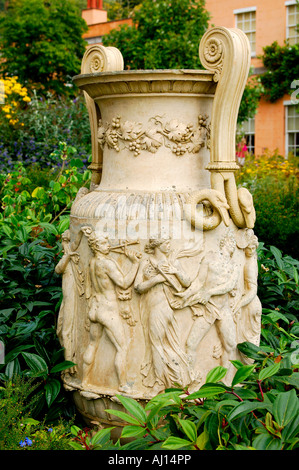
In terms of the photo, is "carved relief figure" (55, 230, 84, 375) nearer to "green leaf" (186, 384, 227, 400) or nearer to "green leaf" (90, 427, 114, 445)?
"green leaf" (90, 427, 114, 445)

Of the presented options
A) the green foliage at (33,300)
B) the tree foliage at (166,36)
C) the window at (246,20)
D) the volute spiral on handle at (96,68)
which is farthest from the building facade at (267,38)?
the volute spiral on handle at (96,68)

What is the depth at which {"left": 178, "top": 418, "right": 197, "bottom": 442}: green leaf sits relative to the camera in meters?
1.96

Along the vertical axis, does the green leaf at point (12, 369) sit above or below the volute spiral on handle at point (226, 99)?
below

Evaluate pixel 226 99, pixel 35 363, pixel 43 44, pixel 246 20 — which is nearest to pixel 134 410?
pixel 35 363

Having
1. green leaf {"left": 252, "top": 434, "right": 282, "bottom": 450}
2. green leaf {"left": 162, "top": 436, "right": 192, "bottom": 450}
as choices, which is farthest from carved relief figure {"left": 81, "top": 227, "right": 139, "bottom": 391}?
green leaf {"left": 252, "top": 434, "right": 282, "bottom": 450}

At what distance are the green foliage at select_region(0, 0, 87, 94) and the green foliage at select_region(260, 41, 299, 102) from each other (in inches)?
226


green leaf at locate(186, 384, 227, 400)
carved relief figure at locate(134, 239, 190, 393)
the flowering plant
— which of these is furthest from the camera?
the flowering plant

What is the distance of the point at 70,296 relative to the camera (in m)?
3.17

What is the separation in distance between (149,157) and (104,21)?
2026 cm

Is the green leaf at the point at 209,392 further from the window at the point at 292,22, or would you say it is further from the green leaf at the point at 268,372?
the window at the point at 292,22

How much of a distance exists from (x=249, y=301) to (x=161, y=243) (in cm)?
66

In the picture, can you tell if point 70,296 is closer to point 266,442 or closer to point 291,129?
point 266,442

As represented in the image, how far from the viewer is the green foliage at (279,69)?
16000mm

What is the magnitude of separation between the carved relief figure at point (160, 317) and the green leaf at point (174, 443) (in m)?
0.95
